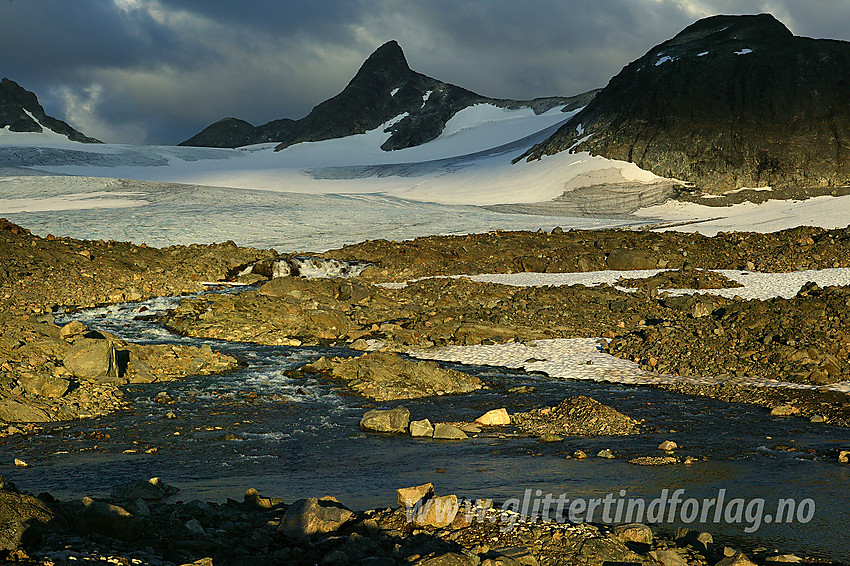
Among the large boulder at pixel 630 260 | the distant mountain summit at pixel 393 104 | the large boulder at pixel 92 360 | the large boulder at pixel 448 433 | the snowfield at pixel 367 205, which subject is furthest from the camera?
the distant mountain summit at pixel 393 104

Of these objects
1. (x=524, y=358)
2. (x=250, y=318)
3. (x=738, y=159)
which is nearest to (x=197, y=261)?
(x=250, y=318)

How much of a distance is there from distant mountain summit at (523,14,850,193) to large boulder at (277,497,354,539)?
196ft

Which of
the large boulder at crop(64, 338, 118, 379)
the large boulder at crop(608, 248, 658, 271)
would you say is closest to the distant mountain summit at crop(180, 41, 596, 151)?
the large boulder at crop(608, 248, 658, 271)

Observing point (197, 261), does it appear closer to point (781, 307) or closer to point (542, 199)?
point (781, 307)

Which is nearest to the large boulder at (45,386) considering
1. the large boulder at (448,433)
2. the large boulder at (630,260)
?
the large boulder at (448,433)

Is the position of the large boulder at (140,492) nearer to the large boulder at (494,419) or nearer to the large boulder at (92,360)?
the large boulder at (494,419)

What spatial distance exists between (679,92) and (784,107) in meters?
9.05

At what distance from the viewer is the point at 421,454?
9391 mm

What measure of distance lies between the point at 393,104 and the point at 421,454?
122104mm

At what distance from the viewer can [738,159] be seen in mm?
61531

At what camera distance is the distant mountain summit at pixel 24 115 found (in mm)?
110375

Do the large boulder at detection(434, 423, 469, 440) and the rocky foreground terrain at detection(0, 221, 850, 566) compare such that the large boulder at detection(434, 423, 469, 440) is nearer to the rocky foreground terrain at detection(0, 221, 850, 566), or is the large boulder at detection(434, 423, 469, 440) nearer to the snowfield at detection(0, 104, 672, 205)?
the rocky foreground terrain at detection(0, 221, 850, 566)

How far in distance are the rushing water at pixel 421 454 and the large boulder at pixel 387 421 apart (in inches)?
10.0

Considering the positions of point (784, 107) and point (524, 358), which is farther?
point (784, 107)
